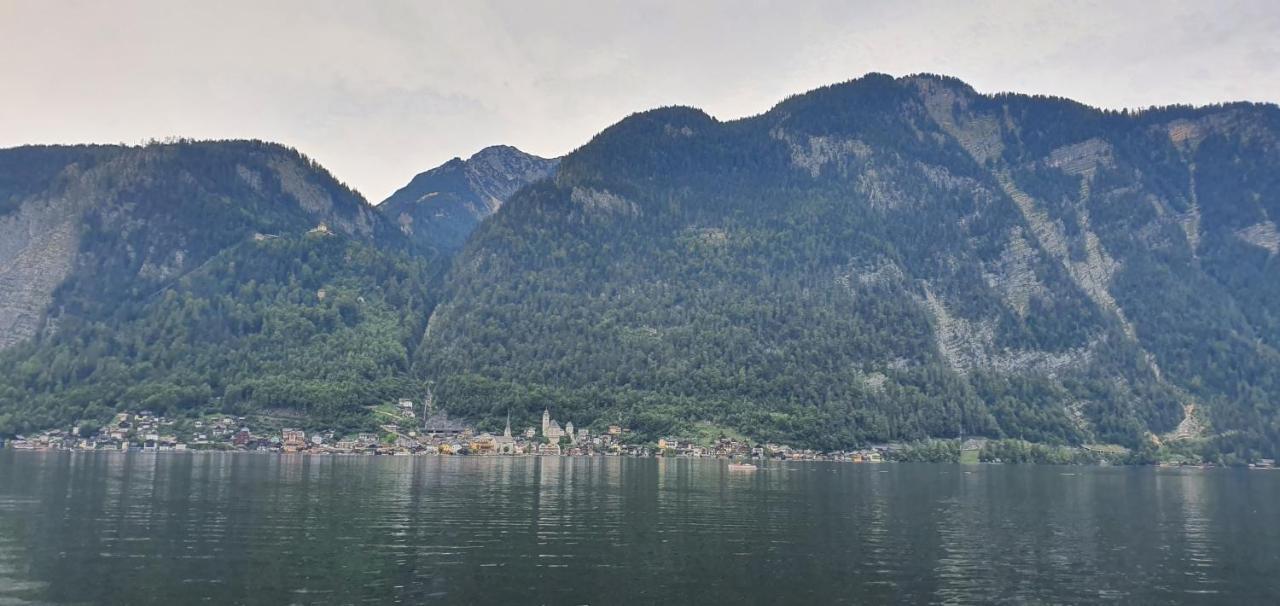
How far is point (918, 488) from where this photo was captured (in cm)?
13262

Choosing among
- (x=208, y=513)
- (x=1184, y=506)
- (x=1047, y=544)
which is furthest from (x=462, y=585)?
(x=1184, y=506)

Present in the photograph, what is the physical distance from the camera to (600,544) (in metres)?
63.7

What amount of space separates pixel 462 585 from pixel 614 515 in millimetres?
36501

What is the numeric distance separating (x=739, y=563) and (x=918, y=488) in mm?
83332

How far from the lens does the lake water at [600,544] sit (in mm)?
47344

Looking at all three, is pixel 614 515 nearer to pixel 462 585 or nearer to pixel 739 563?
pixel 739 563

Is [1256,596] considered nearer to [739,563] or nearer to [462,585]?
[739,563]

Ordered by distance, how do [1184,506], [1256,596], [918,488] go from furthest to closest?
[918,488], [1184,506], [1256,596]

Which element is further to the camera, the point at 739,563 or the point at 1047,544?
the point at 1047,544

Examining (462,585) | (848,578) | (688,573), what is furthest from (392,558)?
(848,578)

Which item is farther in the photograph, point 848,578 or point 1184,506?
point 1184,506

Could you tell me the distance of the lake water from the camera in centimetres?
4734

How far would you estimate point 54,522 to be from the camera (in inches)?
2694

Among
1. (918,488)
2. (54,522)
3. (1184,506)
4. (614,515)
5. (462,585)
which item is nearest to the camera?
(462,585)
